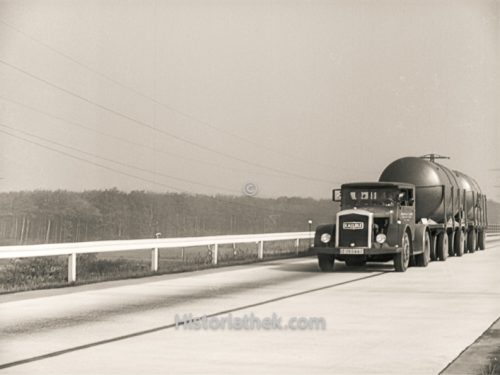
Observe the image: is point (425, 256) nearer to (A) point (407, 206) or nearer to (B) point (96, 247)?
(A) point (407, 206)

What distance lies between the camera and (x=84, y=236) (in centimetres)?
13512

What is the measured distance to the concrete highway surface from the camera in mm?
8812

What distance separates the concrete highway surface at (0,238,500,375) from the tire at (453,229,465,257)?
10.6 m

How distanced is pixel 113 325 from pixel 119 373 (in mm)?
3771

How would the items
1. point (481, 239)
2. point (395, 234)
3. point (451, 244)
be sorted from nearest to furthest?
point (395, 234)
point (451, 244)
point (481, 239)

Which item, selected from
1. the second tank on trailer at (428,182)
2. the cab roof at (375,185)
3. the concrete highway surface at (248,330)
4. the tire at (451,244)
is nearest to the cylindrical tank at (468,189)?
the tire at (451,244)

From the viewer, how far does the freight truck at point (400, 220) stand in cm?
2348

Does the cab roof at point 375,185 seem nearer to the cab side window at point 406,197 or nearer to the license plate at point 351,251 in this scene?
the cab side window at point 406,197

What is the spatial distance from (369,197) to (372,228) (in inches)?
64.1

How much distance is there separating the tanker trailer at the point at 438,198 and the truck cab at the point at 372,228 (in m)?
2.24

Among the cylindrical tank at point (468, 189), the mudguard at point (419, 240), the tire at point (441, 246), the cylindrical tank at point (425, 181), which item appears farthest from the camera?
the cylindrical tank at point (468, 189)

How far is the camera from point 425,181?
28.0 m

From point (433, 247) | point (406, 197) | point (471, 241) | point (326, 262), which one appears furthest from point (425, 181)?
point (471, 241)

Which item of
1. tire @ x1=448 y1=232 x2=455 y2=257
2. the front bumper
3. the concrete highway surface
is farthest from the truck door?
tire @ x1=448 y1=232 x2=455 y2=257
